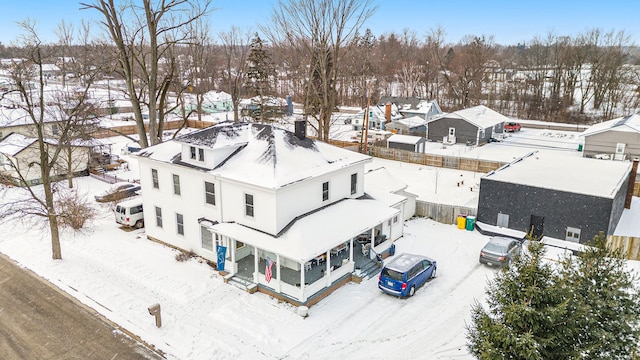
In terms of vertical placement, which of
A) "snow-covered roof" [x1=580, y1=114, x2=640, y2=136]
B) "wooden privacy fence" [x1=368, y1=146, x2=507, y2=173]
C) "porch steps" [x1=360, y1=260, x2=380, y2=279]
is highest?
"snow-covered roof" [x1=580, y1=114, x2=640, y2=136]

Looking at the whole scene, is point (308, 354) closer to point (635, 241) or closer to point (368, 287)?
point (368, 287)

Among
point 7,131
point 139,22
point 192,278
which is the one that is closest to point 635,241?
point 192,278

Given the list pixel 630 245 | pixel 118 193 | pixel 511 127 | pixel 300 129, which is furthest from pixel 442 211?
pixel 511 127

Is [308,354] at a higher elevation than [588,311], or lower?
lower

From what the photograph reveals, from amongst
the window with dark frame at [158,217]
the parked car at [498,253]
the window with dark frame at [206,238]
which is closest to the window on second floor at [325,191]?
the window with dark frame at [206,238]

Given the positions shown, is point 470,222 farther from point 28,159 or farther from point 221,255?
point 28,159

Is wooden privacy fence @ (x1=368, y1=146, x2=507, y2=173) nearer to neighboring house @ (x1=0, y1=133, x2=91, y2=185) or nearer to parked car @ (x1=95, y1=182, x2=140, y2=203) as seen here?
parked car @ (x1=95, y1=182, x2=140, y2=203)

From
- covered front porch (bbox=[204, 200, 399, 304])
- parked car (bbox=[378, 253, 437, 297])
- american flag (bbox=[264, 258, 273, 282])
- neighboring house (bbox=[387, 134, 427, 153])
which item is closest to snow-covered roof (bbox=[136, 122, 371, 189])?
covered front porch (bbox=[204, 200, 399, 304])

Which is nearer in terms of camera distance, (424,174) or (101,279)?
(101,279)
